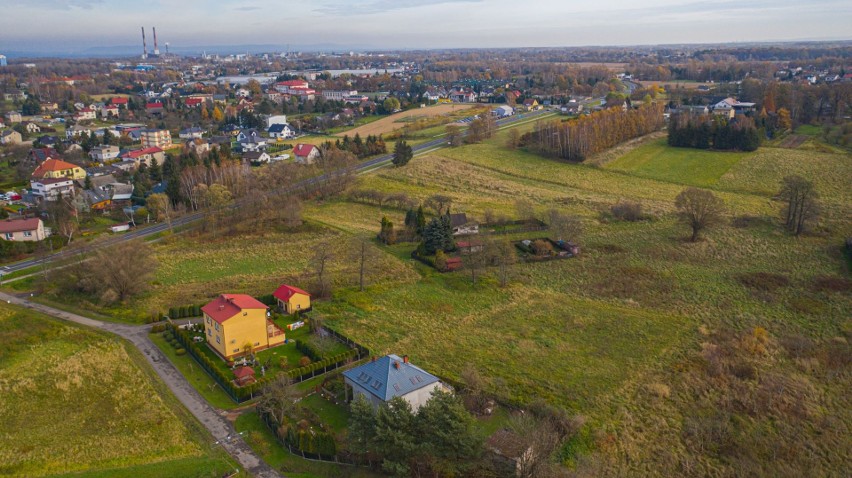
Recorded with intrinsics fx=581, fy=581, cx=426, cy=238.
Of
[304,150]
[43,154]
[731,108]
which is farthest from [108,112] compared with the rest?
[731,108]

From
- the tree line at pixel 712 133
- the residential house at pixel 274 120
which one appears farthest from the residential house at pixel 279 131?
the tree line at pixel 712 133

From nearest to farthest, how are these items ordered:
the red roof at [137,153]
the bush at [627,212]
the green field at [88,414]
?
the green field at [88,414]
the bush at [627,212]
the red roof at [137,153]

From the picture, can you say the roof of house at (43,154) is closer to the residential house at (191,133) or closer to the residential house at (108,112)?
→ the residential house at (191,133)

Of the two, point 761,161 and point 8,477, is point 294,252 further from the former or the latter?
point 761,161

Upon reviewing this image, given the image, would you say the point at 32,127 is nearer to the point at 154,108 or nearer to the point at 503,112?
the point at 154,108

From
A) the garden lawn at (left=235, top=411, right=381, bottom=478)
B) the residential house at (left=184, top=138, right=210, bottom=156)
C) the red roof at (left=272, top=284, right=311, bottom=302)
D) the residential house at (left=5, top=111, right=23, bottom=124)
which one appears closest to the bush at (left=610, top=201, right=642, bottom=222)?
the red roof at (left=272, top=284, right=311, bottom=302)

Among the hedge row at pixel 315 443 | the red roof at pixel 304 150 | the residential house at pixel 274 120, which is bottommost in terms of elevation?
the hedge row at pixel 315 443

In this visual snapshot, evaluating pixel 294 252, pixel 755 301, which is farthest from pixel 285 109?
pixel 755 301
